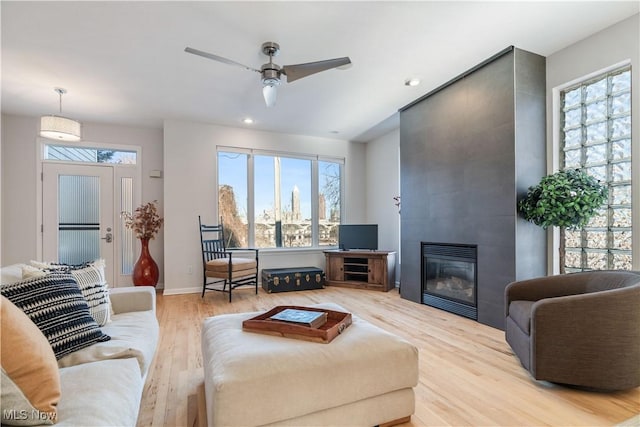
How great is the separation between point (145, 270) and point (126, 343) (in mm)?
3393

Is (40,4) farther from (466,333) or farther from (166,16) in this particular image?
(466,333)

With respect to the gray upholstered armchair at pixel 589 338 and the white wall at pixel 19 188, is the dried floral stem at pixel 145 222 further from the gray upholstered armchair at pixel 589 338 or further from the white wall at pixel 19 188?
the gray upholstered armchair at pixel 589 338

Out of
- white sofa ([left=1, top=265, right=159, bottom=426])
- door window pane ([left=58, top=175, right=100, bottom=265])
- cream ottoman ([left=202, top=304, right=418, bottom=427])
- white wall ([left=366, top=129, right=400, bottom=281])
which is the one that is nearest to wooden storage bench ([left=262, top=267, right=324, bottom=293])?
white wall ([left=366, top=129, right=400, bottom=281])

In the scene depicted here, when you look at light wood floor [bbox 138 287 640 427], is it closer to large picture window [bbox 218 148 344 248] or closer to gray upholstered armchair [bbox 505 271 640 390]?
gray upholstered armchair [bbox 505 271 640 390]

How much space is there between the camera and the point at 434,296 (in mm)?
3764

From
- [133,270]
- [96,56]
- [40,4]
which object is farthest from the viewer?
[133,270]

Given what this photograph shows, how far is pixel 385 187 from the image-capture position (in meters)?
5.48

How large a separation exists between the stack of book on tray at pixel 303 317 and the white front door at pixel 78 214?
169 inches

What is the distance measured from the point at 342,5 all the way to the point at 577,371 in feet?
9.20

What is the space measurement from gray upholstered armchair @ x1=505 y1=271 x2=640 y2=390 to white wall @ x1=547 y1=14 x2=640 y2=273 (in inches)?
37.6

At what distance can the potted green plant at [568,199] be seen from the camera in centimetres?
240

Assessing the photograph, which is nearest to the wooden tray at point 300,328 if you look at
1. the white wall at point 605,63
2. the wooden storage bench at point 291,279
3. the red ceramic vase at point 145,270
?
the white wall at point 605,63

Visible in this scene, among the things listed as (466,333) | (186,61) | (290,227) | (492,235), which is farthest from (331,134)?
(466,333)

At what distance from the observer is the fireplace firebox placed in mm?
Result: 3267
